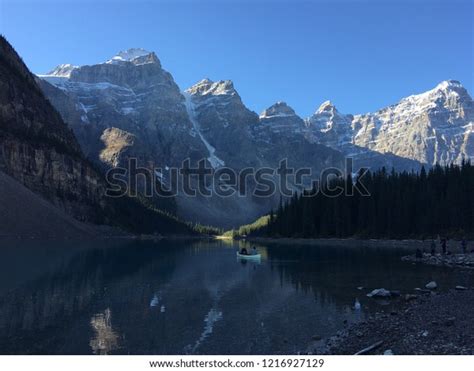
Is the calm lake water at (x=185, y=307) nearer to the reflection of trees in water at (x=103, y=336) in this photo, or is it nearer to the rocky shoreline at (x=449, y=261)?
the reflection of trees in water at (x=103, y=336)

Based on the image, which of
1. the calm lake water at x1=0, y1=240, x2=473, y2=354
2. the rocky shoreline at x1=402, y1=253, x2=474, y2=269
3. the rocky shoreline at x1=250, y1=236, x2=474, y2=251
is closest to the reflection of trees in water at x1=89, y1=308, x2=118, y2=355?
the calm lake water at x1=0, y1=240, x2=473, y2=354

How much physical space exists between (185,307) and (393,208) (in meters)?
105

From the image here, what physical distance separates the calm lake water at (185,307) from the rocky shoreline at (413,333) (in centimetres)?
153

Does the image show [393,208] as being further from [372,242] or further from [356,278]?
[356,278]

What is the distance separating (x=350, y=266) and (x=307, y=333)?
121 feet

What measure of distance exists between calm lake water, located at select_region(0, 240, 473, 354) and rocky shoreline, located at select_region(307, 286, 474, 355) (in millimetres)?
1533

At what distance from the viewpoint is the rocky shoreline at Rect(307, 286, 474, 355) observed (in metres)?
18.1

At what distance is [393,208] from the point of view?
126125 mm

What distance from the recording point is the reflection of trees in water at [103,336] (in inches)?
859

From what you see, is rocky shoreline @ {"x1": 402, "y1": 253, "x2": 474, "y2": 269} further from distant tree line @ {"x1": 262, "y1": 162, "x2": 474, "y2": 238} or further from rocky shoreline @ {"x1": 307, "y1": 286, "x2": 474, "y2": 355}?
distant tree line @ {"x1": 262, "y1": 162, "x2": 474, "y2": 238}

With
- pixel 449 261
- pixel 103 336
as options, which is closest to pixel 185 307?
pixel 103 336

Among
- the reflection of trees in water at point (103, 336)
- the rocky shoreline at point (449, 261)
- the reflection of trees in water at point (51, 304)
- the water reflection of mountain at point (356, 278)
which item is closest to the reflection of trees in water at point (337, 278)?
the water reflection of mountain at point (356, 278)
